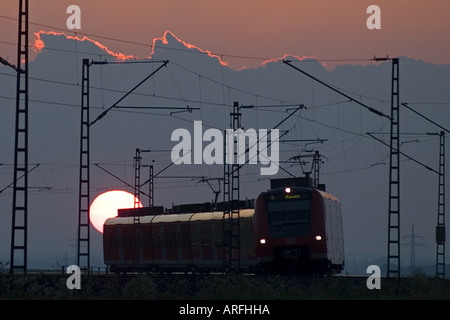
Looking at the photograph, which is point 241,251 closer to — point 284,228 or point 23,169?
point 284,228

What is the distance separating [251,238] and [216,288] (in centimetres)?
2085

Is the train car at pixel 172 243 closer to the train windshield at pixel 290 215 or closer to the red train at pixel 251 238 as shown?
the red train at pixel 251 238

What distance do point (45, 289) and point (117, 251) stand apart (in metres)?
33.2

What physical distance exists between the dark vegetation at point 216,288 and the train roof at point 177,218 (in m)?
17.5

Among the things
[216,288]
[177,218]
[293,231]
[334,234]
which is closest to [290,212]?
[293,231]

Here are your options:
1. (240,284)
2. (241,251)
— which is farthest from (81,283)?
(241,251)

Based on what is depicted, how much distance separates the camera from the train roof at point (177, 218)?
5520 centimetres

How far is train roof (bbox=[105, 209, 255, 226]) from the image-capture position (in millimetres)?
55200

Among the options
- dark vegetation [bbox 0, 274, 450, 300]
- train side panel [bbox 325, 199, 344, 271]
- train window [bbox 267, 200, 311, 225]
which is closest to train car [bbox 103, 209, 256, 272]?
train side panel [bbox 325, 199, 344, 271]

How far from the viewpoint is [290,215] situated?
4456cm

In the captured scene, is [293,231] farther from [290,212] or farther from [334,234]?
[334,234]

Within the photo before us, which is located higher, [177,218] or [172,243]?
[177,218]

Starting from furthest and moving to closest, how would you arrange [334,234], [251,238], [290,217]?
1. [251,238]
2. [334,234]
3. [290,217]

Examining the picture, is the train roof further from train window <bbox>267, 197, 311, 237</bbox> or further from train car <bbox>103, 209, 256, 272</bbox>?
train window <bbox>267, 197, 311, 237</bbox>
